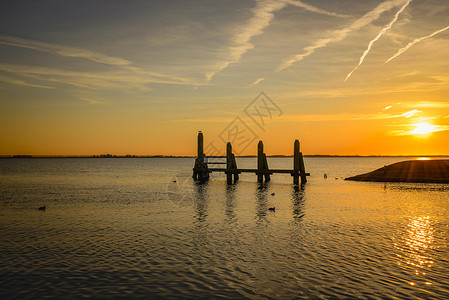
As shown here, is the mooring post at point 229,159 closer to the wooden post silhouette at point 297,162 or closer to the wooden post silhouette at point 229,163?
the wooden post silhouette at point 229,163

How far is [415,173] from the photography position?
44.5m

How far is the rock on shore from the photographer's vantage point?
4234 cm

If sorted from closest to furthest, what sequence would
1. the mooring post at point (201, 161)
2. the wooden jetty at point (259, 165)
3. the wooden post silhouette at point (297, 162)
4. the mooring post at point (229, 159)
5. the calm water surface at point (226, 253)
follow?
the calm water surface at point (226, 253) < the wooden post silhouette at point (297, 162) < the wooden jetty at point (259, 165) < the mooring post at point (201, 161) < the mooring post at point (229, 159)

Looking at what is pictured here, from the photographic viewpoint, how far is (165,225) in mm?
17391

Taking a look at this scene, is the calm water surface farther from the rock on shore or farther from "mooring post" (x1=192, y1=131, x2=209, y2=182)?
the rock on shore

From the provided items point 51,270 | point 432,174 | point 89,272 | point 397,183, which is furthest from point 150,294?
point 432,174

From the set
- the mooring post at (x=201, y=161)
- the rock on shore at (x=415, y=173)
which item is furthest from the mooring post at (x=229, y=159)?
the rock on shore at (x=415, y=173)

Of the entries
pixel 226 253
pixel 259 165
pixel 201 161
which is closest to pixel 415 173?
pixel 259 165

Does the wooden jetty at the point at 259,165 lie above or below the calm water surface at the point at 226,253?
above

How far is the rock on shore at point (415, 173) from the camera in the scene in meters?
42.3

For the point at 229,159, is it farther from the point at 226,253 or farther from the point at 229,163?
the point at 226,253

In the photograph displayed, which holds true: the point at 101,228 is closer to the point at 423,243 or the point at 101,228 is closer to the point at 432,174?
the point at 423,243

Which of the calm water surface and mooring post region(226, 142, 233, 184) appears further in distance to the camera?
mooring post region(226, 142, 233, 184)

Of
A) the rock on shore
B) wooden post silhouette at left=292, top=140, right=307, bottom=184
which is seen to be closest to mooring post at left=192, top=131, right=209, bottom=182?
wooden post silhouette at left=292, top=140, right=307, bottom=184
